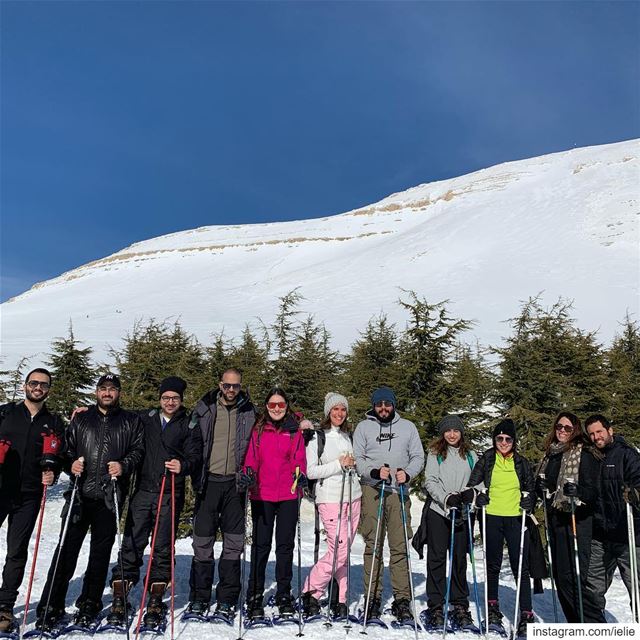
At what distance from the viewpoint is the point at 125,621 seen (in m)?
5.01

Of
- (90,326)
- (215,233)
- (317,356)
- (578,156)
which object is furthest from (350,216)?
(317,356)

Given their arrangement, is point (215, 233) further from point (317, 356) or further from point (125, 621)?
point (125, 621)

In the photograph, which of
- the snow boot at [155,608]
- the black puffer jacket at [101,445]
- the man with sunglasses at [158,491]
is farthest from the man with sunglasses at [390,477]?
the black puffer jacket at [101,445]

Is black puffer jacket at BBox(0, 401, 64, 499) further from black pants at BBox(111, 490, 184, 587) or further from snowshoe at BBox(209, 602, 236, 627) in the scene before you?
snowshoe at BBox(209, 602, 236, 627)

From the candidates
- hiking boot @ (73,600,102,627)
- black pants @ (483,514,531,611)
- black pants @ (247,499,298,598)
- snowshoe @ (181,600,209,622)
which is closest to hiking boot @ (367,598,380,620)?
black pants @ (247,499,298,598)

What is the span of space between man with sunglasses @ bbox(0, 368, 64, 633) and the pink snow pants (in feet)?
9.60

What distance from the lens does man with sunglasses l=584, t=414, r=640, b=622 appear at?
5.05m

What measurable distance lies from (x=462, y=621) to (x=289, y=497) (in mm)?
2295

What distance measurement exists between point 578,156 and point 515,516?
80007mm

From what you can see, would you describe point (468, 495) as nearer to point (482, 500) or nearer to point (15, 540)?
point (482, 500)

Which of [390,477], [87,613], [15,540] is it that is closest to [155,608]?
[87,613]

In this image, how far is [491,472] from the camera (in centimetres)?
576

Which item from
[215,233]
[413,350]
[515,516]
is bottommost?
[515,516]

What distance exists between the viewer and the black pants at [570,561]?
523cm
